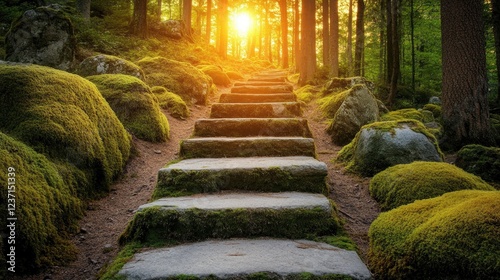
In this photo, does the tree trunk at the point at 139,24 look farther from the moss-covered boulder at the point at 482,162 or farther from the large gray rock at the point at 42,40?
the moss-covered boulder at the point at 482,162

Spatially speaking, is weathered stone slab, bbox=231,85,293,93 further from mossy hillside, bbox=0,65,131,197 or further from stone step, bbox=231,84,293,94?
mossy hillside, bbox=0,65,131,197

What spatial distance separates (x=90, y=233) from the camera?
3.13 m

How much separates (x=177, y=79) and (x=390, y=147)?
6715mm

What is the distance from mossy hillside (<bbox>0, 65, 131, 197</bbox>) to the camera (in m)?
3.39

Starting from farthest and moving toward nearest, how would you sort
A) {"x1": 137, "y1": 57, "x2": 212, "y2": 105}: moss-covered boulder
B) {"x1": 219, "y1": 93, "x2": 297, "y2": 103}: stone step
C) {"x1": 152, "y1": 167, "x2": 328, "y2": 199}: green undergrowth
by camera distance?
{"x1": 137, "y1": 57, "x2": 212, "y2": 105}: moss-covered boulder < {"x1": 219, "y1": 93, "x2": 297, "y2": 103}: stone step < {"x1": 152, "y1": 167, "x2": 328, "y2": 199}: green undergrowth

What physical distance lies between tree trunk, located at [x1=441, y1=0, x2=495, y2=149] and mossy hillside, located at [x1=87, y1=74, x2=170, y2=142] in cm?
626

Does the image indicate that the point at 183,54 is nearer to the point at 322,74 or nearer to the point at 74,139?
the point at 322,74

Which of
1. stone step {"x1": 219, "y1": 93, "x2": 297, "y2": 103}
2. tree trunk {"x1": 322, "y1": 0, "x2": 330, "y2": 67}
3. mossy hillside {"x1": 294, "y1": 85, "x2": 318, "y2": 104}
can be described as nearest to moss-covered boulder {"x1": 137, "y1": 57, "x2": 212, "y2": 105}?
stone step {"x1": 219, "y1": 93, "x2": 297, "y2": 103}

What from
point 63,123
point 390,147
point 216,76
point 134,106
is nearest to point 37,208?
point 63,123

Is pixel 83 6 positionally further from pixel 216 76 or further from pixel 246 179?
pixel 246 179

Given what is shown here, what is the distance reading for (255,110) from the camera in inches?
258

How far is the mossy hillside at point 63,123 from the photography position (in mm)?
3395

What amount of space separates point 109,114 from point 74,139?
3.59 feet

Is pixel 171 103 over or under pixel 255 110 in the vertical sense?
over
